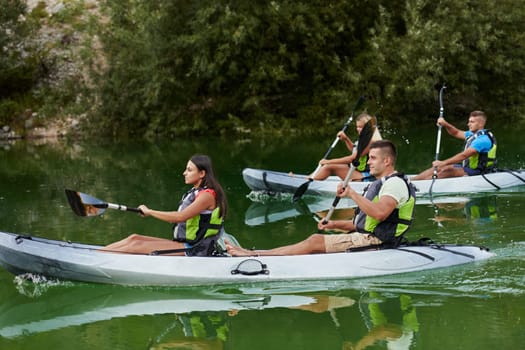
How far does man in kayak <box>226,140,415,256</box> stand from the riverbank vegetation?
1505cm

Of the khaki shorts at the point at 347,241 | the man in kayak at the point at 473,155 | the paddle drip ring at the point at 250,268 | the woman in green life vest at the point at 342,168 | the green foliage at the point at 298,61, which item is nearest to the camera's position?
the paddle drip ring at the point at 250,268

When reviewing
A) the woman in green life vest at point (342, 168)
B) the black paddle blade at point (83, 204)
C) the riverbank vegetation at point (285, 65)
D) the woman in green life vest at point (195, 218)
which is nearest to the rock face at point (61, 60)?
the riverbank vegetation at point (285, 65)

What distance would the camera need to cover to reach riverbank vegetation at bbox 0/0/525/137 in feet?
72.4

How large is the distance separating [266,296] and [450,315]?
4.80ft

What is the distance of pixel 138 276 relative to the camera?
6.61 metres

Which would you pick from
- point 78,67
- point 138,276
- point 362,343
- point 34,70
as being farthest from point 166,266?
point 34,70

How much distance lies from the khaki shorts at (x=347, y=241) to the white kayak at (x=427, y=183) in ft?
12.5

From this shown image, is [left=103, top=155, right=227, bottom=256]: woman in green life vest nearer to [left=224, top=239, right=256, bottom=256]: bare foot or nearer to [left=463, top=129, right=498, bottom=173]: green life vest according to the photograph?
[left=224, top=239, right=256, bottom=256]: bare foot

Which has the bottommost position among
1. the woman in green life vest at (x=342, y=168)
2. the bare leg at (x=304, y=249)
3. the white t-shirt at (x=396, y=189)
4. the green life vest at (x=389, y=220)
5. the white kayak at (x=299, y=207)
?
the white kayak at (x=299, y=207)

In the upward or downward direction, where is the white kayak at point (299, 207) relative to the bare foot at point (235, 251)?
downward

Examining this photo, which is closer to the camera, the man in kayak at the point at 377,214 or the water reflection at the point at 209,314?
the water reflection at the point at 209,314

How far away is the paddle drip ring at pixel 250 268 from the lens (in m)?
6.53

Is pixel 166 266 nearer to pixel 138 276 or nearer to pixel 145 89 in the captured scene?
pixel 138 276

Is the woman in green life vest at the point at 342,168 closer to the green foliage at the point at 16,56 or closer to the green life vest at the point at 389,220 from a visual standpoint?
the green life vest at the point at 389,220
